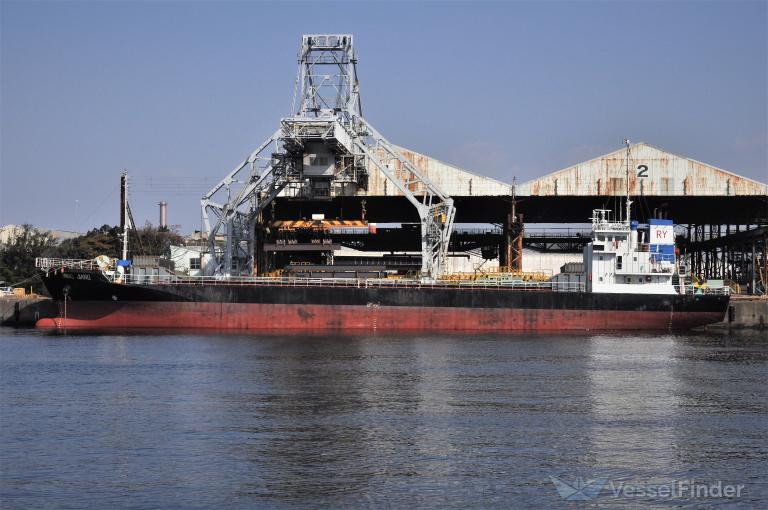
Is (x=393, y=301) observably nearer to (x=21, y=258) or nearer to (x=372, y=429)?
(x=372, y=429)

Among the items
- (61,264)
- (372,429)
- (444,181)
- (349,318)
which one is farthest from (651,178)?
(372,429)

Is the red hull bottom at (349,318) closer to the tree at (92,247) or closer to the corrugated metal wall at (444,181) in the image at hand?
the corrugated metal wall at (444,181)

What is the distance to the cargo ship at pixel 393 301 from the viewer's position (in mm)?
58219

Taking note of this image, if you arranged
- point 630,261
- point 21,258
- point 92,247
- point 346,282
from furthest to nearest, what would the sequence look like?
point 92,247 < point 21,258 < point 630,261 < point 346,282

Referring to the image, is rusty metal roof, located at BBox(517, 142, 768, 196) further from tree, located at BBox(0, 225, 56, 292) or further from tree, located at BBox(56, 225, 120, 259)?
tree, located at BBox(0, 225, 56, 292)

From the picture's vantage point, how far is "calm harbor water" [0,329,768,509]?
773 inches

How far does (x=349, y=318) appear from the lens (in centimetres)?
5909

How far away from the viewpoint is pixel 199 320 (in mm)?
58438

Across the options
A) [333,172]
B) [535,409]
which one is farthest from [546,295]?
[535,409]

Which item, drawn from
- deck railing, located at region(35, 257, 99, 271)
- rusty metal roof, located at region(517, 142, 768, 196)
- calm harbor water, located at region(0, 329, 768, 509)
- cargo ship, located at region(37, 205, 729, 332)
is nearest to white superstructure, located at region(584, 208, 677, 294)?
cargo ship, located at region(37, 205, 729, 332)

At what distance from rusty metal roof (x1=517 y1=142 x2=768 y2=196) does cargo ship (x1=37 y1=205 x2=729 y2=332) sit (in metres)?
8.55

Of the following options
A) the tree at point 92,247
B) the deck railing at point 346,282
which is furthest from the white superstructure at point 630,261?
the tree at point 92,247

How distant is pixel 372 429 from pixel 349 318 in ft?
111

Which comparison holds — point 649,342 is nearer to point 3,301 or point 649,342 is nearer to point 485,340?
point 485,340
